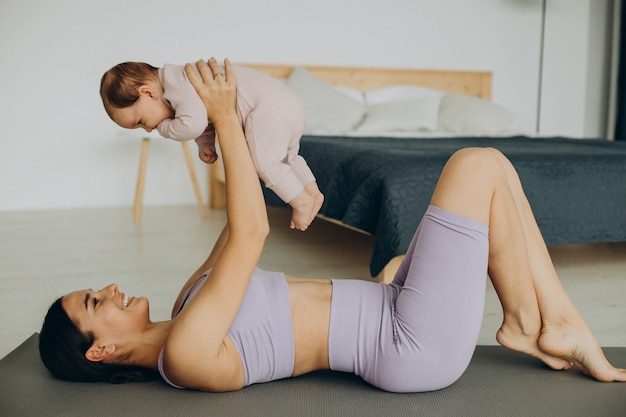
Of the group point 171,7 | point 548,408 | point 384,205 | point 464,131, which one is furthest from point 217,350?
point 171,7

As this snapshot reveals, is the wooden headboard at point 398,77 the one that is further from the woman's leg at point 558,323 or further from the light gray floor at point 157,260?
the woman's leg at point 558,323

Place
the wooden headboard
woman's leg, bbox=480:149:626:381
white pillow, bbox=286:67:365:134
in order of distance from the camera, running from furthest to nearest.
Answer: the wooden headboard → white pillow, bbox=286:67:365:134 → woman's leg, bbox=480:149:626:381

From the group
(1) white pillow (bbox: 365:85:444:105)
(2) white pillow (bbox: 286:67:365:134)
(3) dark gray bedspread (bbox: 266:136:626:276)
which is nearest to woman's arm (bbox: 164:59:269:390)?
(3) dark gray bedspread (bbox: 266:136:626:276)

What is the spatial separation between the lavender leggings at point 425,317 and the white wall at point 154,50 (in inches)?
129

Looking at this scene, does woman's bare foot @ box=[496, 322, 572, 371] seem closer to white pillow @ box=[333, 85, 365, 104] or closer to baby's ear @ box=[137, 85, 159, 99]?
baby's ear @ box=[137, 85, 159, 99]

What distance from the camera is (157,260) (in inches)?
120

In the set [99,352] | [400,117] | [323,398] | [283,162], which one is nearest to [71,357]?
[99,352]

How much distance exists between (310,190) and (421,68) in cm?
377

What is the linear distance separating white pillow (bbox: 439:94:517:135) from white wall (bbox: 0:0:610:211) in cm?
71

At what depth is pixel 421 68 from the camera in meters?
5.18

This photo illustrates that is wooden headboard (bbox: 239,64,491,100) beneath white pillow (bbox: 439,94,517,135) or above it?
A: above

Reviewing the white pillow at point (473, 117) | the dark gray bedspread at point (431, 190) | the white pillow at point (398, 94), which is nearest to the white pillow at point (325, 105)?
the white pillow at point (398, 94)

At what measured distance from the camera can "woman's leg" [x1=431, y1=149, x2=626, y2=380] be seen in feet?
4.48

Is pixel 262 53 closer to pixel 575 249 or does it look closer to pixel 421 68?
pixel 421 68
